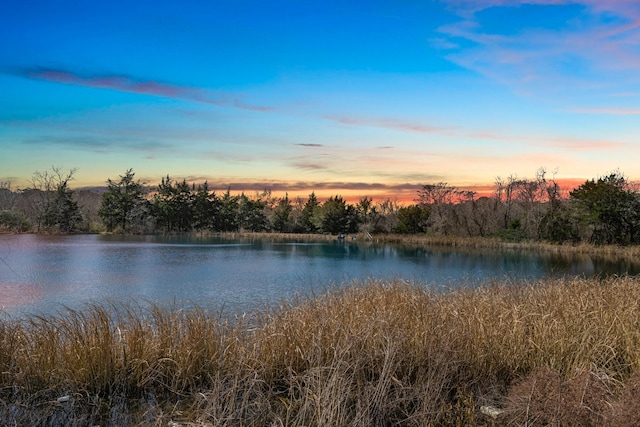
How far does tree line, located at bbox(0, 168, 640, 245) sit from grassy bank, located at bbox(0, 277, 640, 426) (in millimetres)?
37606

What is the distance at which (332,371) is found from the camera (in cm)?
497

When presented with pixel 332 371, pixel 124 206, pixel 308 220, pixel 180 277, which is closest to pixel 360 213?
pixel 308 220

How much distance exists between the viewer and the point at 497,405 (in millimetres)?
5059

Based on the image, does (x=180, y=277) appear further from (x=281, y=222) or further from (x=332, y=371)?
(x=281, y=222)

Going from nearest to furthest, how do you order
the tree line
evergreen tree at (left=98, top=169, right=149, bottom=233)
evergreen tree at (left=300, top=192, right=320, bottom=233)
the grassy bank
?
the grassy bank, the tree line, evergreen tree at (left=98, top=169, right=149, bottom=233), evergreen tree at (left=300, top=192, right=320, bottom=233)

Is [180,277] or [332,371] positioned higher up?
[332,371]

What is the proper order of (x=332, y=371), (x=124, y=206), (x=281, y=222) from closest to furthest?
(x=332, y=371) → (x=124, y=206) → (x=281, y=222)

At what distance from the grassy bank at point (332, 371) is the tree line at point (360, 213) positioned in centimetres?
3761

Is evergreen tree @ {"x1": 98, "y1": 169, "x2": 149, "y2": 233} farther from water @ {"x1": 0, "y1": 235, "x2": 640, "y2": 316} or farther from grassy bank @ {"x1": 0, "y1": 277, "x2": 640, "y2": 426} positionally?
grassy bank @ {"x1": 0, "y1": 277, "x2": 640, "y2": 426}

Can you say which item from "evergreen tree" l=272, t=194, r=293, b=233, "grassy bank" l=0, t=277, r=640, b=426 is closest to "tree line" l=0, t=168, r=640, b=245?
"evergreen tree" l=272, t=194, r=293, b=233

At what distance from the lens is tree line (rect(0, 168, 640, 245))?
129 ft

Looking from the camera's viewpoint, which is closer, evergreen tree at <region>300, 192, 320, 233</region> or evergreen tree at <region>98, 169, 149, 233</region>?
evergreen tree at <region>98, 169, 149, 233</region>

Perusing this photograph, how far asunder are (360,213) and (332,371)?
60670mm

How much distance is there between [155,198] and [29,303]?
1959 inches
